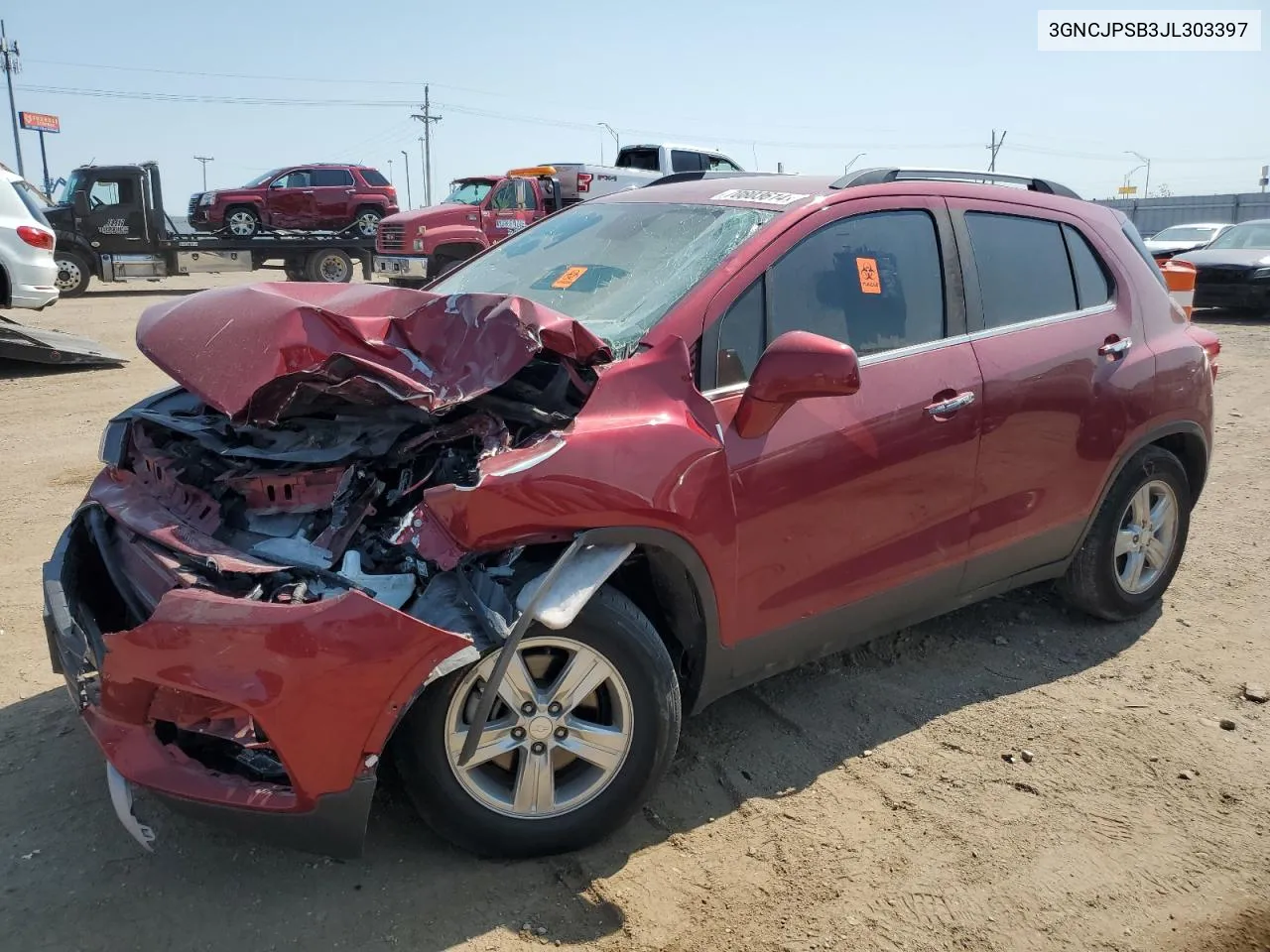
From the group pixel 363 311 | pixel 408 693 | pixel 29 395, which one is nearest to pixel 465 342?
pixel 363 311

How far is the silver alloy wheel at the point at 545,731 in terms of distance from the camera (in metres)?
2.54

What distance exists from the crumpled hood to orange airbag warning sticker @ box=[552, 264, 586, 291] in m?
0.63

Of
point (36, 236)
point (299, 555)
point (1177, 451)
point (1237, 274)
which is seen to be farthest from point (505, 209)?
point (299, 555)

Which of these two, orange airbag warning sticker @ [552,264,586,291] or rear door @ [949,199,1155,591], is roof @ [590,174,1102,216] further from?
orange airbag warning sticker @ [552,264,586,291]

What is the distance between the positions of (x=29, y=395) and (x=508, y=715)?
8374 millimetres

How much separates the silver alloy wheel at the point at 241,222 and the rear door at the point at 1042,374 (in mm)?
21200

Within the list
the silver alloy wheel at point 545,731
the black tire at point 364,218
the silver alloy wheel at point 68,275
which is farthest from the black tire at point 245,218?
the silver alloy wheel at point 545,731

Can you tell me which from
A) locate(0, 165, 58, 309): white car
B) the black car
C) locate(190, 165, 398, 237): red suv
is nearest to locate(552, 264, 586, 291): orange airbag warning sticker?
locate(0, 165, 58, 309): white car

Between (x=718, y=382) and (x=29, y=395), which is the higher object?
(x=718, y=382)

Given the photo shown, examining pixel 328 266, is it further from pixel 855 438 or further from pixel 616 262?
pixel 855 438

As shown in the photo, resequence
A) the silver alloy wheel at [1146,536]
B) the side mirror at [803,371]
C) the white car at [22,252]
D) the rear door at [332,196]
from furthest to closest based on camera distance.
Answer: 1. the rear door at [332,196]
2. the white car at [22,252]
3. the silver alloy wheel at [1146,536]
4. the side mirror at [803,371]

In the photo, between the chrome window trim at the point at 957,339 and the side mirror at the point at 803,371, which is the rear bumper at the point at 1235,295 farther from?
the side mirror at the point at 803,371

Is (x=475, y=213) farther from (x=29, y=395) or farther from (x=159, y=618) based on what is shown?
(x=159, y=618)

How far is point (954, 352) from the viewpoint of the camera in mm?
3426
